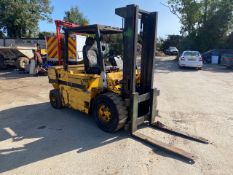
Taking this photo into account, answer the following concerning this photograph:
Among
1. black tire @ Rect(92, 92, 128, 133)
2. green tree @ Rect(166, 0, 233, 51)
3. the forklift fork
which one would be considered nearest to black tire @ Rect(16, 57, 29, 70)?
black tire @ Rect(92, 92, 128, 133)

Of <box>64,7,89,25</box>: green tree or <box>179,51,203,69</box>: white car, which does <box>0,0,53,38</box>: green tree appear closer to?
<box>64,7,89,25</box>: green tree

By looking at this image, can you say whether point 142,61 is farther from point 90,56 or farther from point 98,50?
point 90,56

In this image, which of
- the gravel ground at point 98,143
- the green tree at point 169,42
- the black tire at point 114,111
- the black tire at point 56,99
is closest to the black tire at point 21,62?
the gravel ground at point 98,143

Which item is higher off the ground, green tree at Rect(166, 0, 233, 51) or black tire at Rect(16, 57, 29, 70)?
green tree at Rect(166, 0, 233, 51)

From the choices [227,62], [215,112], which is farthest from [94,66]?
[227,62]

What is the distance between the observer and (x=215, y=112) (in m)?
6.49

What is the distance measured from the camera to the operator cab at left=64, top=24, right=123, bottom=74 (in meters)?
4.93

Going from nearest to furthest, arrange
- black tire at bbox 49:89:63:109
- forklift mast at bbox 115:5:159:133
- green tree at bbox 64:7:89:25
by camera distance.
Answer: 1. forklift mast at bbox 115:5:159:133
2. black tire at bbox 49:89:63:109
3. green tree at bbox 64:7:89:25

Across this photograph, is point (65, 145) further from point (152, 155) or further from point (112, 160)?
point (152, 155)

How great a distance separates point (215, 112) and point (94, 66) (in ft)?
12.0

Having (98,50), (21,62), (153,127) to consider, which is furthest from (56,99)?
(21,62)

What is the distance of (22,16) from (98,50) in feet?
93.0

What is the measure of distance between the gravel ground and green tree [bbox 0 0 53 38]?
25.2 metres

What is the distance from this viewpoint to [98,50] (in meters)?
4.91
